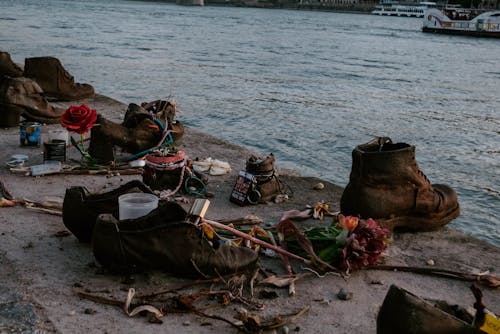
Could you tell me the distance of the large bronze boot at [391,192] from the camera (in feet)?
16.0

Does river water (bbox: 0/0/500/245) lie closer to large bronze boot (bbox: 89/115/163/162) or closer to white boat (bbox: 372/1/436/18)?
large bronze boot (bbox: 89/115/163/162)

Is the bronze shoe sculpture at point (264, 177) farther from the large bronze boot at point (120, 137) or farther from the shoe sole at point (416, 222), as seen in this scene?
the large bronze boot at point (120, 137)

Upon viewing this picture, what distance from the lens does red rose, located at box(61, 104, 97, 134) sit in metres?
6.10

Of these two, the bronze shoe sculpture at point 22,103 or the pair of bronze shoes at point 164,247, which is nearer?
the pair of bronze shoes at point 164,247

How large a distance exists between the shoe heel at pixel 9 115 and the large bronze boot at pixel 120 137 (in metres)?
1.98

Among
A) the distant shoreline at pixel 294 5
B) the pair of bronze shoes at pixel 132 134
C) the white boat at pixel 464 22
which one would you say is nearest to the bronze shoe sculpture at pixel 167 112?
the pair of bronze shoes at pixel 132 134

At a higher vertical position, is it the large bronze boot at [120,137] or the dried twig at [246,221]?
the large bronze boot at [120,137]

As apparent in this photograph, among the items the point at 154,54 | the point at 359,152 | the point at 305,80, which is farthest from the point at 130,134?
the point at 154,54

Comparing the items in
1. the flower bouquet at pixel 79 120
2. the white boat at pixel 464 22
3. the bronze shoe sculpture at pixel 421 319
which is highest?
the white boat at pixel 464 22

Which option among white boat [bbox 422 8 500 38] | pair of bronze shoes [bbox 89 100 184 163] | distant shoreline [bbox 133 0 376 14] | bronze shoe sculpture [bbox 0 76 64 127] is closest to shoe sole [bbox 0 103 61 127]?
bronze shoe sculpture [bbox 0 76 64 127]

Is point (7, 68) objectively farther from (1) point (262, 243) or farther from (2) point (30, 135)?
(1) point (262, 243)

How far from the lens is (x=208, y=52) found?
30391mm

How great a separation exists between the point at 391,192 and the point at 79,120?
10.0 ft

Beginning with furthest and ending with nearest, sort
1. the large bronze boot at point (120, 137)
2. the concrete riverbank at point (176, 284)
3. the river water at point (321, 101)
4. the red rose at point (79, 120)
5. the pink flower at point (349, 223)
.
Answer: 1. the river water at point (321, 101)
2. the large bronze boot at point (120, 137)
3. the red rose at point (79, 120)
4. the pink flower at point (349, 223)
5. the concrete riverbank at point (176, 284)
